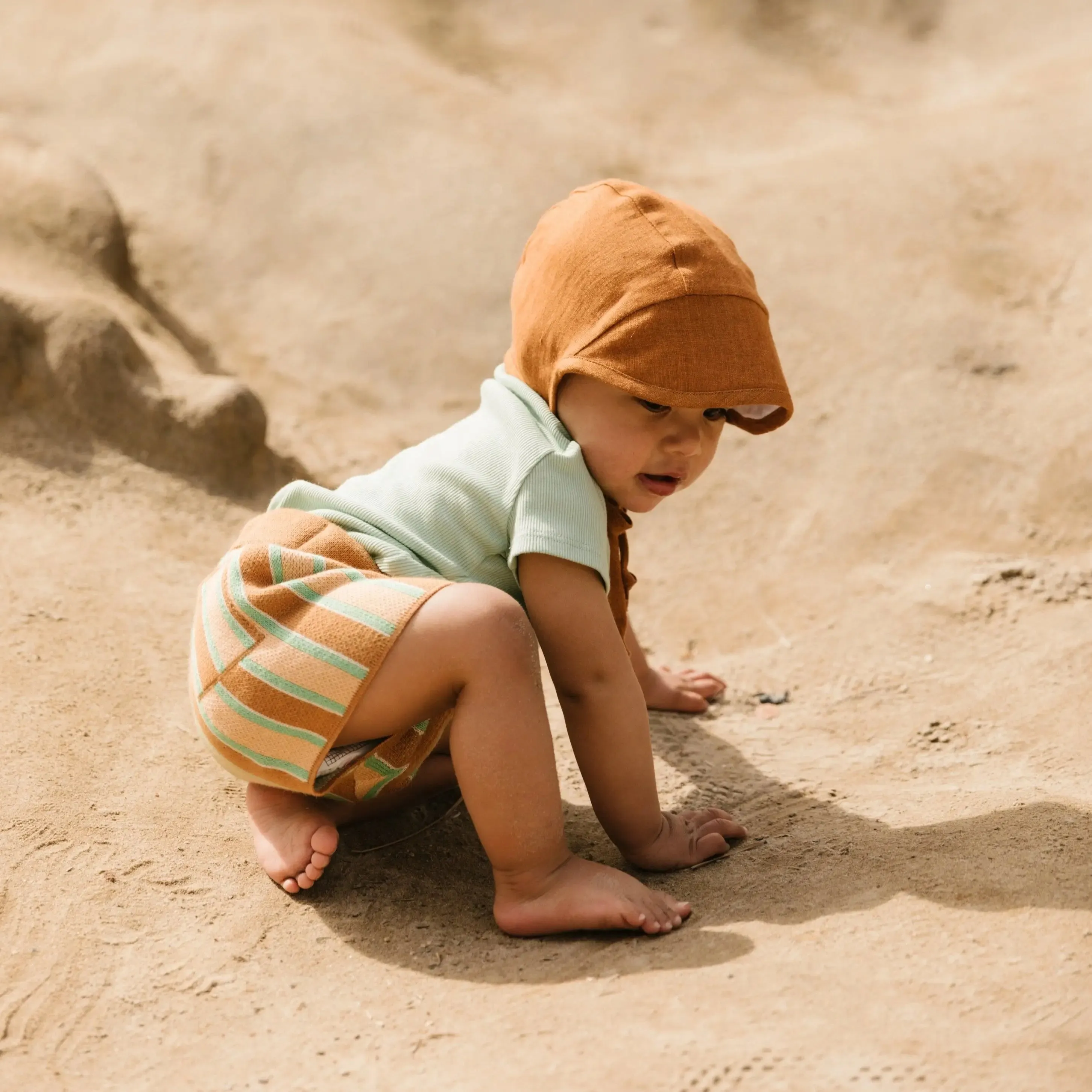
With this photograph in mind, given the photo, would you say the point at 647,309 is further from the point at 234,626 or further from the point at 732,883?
the point at 732,883

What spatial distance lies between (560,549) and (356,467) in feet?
6.43

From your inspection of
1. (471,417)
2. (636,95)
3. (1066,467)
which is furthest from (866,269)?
(471,417)

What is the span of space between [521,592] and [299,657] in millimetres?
352

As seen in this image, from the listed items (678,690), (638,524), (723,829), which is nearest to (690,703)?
(678,690)

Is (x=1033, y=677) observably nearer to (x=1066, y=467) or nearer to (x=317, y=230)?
(x=1066, y=467)

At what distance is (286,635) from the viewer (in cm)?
A: 178

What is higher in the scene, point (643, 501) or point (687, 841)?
point (643, 501)

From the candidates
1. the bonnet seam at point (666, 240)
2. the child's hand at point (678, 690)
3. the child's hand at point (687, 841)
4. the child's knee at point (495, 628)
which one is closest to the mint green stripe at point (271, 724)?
the child's knee at point (495, 628)

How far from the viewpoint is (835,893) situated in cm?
181

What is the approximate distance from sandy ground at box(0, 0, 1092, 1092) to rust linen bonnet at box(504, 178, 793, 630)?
2.47 feet

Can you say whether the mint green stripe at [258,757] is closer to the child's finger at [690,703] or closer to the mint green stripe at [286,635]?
the mint green stripe at [286,635]

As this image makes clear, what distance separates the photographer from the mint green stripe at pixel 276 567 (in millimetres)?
1804

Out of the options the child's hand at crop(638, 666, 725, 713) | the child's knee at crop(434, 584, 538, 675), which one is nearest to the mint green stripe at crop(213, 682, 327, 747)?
the child's knee at crop(434, 584, 538, 675)

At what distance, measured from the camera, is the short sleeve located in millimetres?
1828
